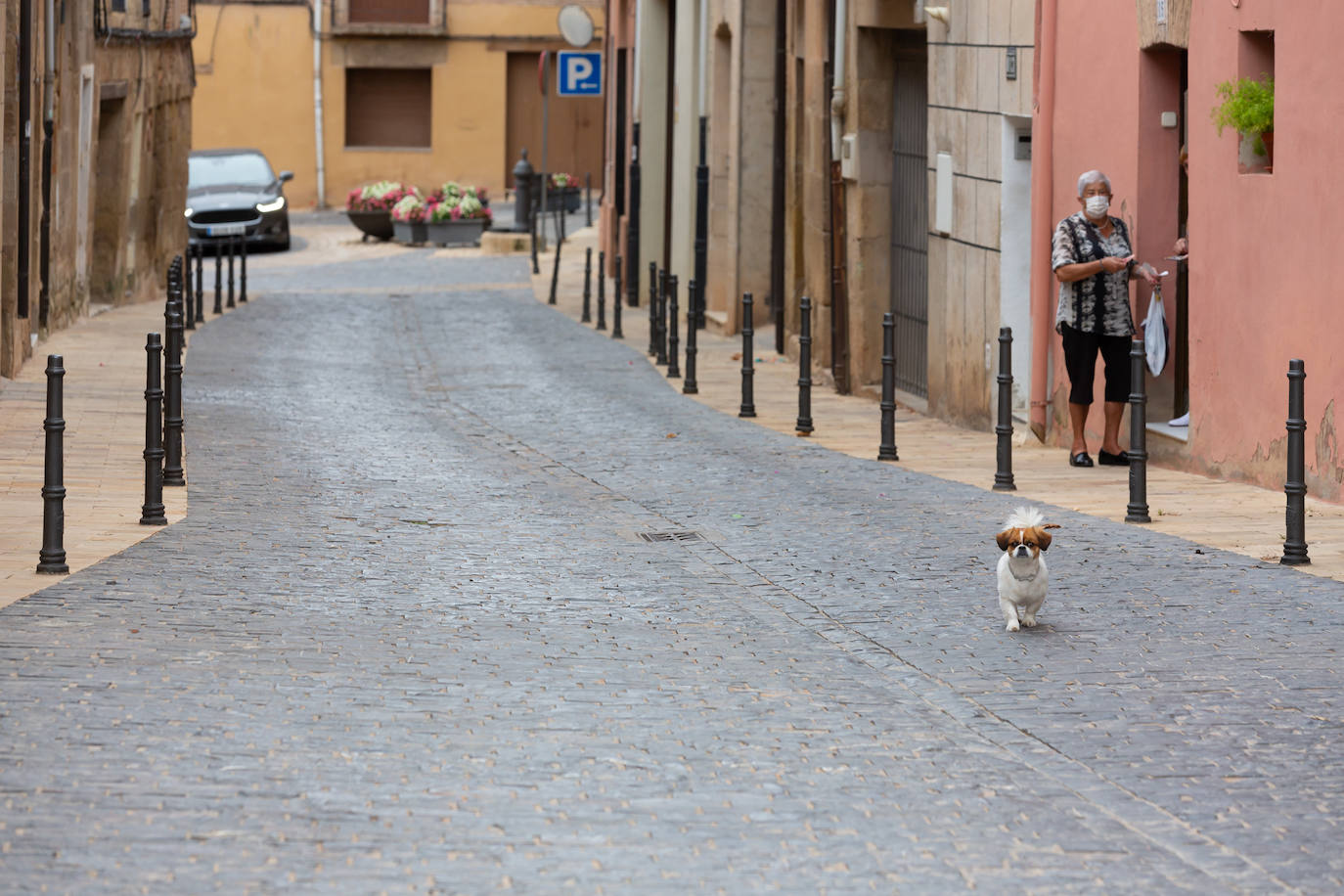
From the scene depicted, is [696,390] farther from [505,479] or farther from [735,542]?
[735,542]

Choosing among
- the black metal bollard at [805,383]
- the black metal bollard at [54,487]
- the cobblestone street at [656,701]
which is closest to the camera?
the cobblestone street at [656,701]

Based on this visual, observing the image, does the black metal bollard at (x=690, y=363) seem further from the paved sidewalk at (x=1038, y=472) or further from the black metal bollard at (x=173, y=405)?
the black metal bollard at (x=173, y=405)

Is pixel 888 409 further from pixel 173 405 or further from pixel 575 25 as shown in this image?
pixel 575 25

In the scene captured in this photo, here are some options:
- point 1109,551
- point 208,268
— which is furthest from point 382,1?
point 1109,551

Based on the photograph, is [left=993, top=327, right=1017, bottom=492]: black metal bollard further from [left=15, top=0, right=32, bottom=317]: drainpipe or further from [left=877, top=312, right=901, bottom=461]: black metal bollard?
[left=15, top=0, right=32, bottom=317]: drainpipe

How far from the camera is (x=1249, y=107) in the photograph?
1140 centimetres

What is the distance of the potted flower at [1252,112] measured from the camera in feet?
37.3

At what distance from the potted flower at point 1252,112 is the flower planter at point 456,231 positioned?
25.5 m

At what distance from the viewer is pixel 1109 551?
30.7ft

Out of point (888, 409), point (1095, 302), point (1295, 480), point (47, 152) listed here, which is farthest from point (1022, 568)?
point (47, 152)

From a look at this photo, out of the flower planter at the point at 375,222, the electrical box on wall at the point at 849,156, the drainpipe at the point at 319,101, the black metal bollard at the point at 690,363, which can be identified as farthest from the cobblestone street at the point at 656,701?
the drainpipe at the point at 319,101

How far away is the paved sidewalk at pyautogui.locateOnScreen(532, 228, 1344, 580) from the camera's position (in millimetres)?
9828

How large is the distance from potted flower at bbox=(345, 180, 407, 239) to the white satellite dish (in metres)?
6.68

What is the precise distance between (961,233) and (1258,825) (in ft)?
35.5
